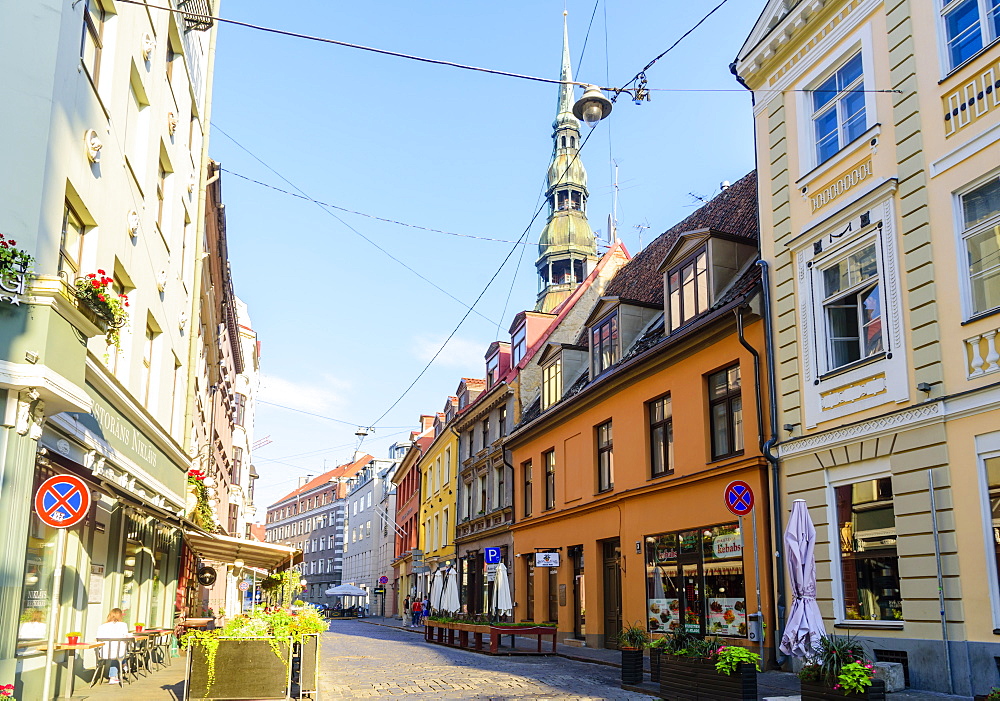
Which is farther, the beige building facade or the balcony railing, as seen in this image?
the beige building facade

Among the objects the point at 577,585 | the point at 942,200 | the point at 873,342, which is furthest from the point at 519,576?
the point at 942,200

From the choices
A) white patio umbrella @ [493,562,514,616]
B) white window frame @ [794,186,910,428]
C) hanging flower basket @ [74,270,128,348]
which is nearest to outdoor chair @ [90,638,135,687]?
hanging flower basket @ [74,270,128,348]

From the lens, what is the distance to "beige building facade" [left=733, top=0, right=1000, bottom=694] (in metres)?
11.7

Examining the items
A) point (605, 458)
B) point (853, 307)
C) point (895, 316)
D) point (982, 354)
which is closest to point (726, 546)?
point (853, 307)

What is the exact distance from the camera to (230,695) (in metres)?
10.9

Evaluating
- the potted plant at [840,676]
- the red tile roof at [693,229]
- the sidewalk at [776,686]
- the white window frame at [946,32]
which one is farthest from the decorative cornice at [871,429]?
the red tile roof at [693,229]

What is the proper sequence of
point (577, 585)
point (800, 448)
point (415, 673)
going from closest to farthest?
point (800, 448)
point (415, 673)
point (577, 585)

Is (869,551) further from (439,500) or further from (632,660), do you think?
(439,500)

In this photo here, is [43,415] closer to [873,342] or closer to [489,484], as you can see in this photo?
[873,342]

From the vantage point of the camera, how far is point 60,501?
9.34m

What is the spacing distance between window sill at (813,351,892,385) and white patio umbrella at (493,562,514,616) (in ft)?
42.6

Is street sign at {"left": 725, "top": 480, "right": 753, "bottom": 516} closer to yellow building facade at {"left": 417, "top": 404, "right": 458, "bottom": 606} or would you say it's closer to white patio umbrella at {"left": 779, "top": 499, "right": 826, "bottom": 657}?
white patio umbrella at {"left": 779, "top": 499, "right": 826, "bottom": 657}

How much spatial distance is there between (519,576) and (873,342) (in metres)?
19.9

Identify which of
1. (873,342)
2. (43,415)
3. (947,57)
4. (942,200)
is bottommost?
(43,415)
